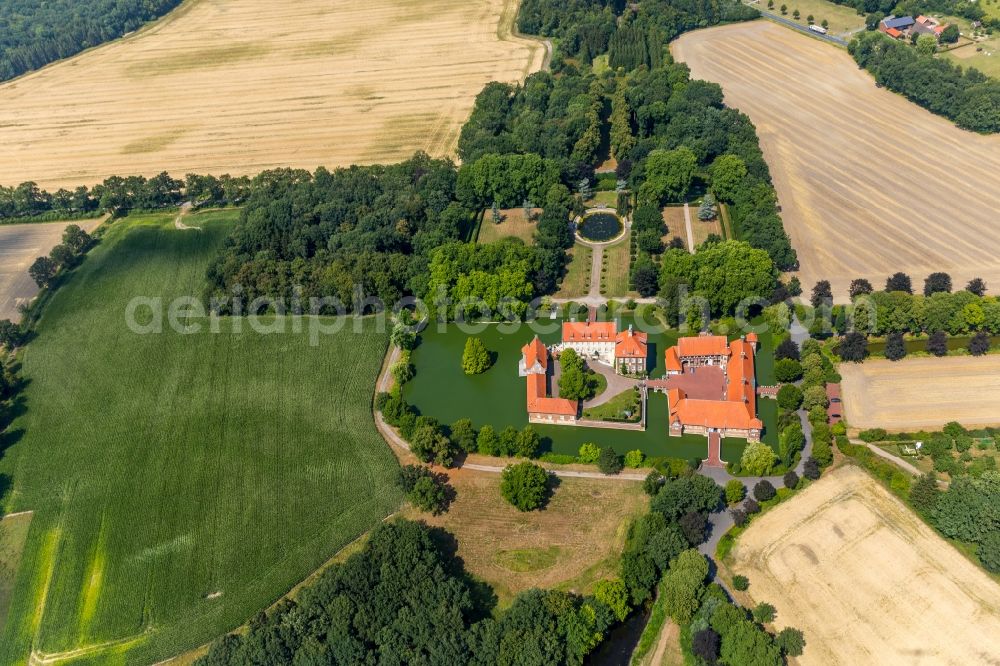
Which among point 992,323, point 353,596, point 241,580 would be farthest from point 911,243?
point 241,580

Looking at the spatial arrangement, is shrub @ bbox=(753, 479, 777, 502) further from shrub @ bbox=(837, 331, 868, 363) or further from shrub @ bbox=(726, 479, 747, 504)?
shrub @ bbox=(837, 331, 868, 363)

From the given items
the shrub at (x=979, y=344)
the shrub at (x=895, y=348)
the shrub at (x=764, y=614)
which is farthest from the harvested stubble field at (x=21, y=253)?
the shrub at (x=979, y=344)

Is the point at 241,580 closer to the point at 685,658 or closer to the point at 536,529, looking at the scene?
the point at 536,529

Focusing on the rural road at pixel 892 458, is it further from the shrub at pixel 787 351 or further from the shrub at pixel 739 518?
the shrub at pixel 739 518

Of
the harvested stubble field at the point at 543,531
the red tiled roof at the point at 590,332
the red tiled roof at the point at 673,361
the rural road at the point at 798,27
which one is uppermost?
the rural road at the point at 798,27

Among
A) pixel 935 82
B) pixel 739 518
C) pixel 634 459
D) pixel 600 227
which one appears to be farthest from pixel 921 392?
pixel 935 82

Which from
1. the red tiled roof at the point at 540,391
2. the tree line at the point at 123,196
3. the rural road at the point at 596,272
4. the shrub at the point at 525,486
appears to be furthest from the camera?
the tree line at the point at 123,196
